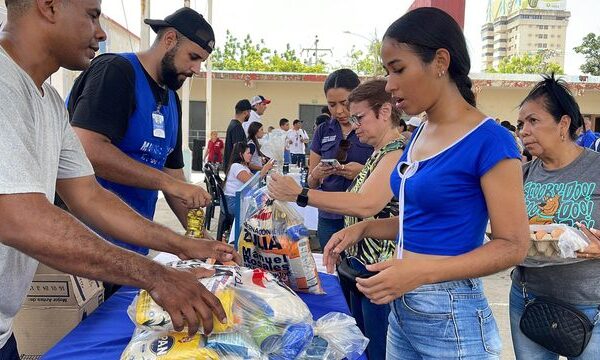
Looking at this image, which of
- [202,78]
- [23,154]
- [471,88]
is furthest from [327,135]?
[202,78]

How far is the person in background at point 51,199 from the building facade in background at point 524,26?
93.4 m

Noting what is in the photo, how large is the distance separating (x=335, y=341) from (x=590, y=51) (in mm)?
54361

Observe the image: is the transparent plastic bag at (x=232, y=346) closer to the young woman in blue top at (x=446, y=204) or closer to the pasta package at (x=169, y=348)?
the pasta package at (x=169, y=348)

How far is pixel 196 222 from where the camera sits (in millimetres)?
2248

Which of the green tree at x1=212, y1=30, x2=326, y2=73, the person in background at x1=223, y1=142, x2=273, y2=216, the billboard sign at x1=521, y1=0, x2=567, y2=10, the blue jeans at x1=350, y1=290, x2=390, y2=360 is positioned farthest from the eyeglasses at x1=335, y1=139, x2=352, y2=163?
the billboard sign at x1=521, y1=0, x2=567, y2=10

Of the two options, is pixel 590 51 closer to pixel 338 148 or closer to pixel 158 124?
pixel 338 148

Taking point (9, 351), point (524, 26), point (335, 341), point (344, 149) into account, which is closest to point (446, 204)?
point (335, 341)

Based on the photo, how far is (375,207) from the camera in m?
2.18

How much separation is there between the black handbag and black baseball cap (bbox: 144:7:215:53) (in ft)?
6.57

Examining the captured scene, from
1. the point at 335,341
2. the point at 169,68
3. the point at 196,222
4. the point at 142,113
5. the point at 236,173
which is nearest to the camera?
the point at 335,341

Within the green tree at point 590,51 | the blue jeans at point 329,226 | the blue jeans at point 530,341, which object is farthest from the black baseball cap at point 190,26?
the green tree at point 590,51

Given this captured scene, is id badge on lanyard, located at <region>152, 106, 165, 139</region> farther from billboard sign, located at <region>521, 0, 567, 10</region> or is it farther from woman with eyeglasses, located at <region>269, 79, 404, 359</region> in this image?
billboard sign, located at <region>521, 0, 567, 10</region>

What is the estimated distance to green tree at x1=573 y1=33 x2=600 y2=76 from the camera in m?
45.9

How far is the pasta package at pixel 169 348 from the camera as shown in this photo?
1192 mm
